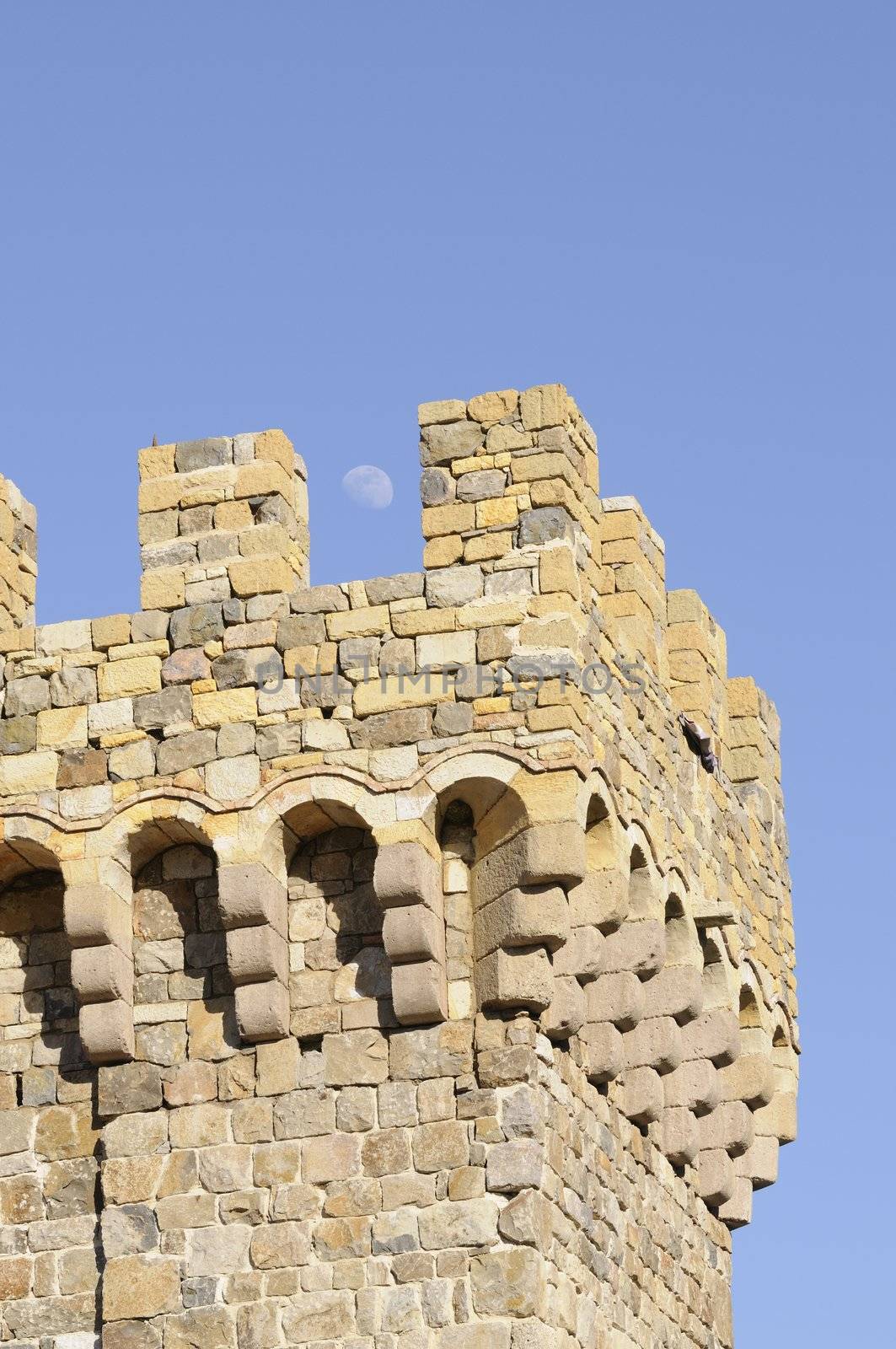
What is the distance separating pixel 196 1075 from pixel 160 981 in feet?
1.80

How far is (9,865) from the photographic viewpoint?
1619 centimetres

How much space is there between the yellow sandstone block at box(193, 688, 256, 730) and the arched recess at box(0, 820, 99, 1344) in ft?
3.24

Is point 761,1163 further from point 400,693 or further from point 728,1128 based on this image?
point 400,693

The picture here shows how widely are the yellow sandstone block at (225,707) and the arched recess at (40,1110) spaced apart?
986 mm

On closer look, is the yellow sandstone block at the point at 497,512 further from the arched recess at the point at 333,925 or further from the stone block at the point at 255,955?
the stone block at the point at 255,955

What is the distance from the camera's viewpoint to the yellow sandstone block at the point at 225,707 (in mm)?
15844

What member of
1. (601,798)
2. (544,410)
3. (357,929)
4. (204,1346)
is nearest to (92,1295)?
(204,1346)

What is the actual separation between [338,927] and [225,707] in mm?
1221

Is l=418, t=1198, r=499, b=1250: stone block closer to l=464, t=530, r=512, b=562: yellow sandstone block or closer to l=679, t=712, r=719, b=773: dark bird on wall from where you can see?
l=464, t=530, r=512, b=562: yellow sandstone block

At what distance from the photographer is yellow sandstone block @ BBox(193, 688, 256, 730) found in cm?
1584

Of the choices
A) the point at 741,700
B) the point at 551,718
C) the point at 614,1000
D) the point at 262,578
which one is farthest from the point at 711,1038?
the point at 262,578

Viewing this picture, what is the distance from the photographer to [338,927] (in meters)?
15.6

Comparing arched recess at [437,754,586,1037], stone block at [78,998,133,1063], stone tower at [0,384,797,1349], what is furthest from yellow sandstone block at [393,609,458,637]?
stone block at [78,998,133,1063]

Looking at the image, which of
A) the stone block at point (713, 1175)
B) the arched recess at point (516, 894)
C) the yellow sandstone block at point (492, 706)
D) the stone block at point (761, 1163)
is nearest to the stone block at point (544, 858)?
the arched recess at point (516, 894)
